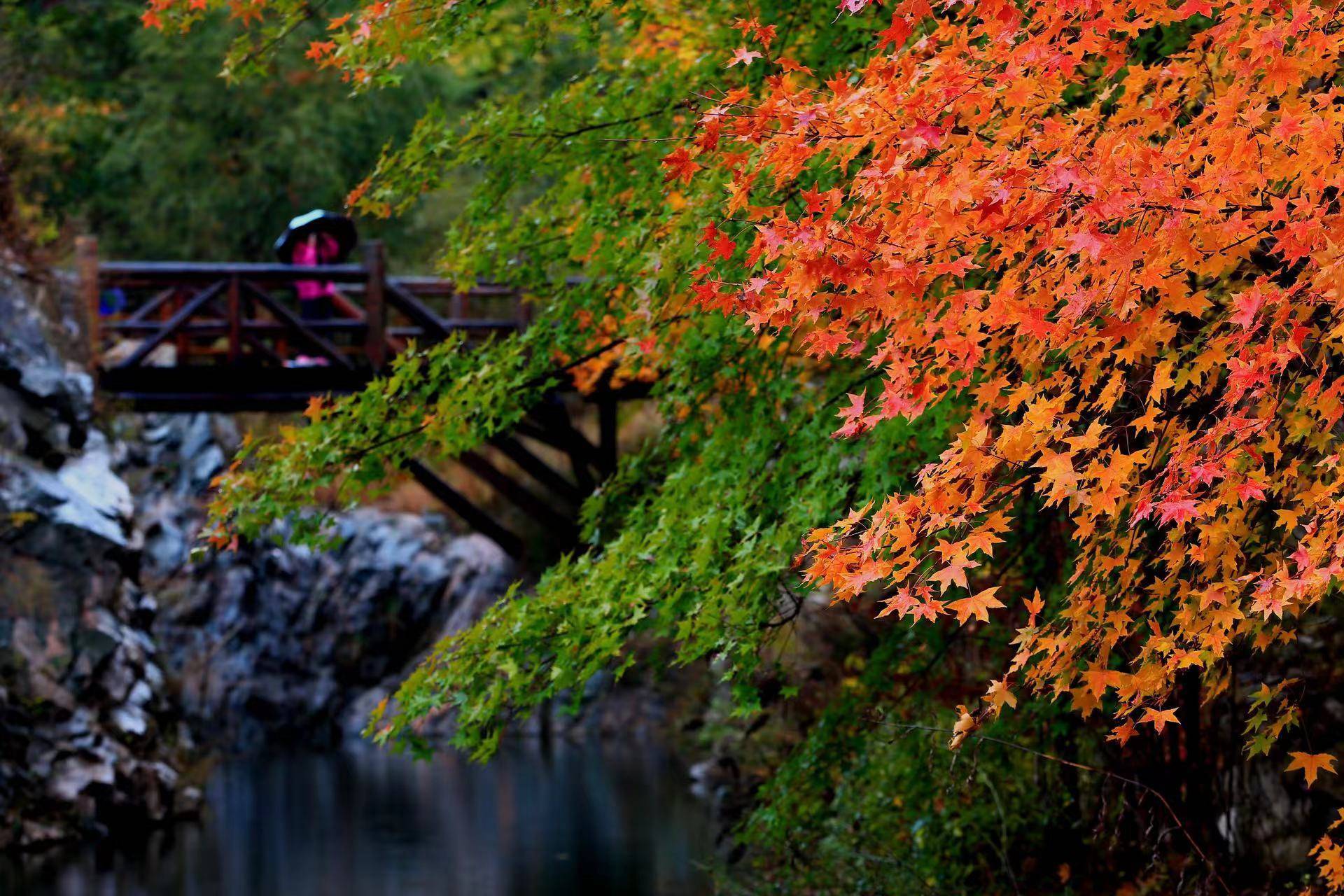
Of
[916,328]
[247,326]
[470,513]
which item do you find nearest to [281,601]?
[470,513]

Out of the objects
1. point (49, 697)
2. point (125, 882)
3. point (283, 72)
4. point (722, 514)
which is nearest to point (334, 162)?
point (283, 72)

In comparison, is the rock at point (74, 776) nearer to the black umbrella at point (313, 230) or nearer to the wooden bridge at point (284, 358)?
the wooden bridge at point (284, 358)

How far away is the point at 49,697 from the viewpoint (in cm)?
1384

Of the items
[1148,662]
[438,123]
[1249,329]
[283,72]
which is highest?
[283,72]

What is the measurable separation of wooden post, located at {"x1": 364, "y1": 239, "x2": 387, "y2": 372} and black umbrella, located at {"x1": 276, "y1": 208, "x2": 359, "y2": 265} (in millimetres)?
1907

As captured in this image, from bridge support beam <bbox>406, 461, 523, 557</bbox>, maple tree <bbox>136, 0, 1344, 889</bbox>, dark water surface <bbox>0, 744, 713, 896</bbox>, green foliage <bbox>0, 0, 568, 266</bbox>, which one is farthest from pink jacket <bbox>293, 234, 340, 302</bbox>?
maple tree <bbox>136, 0, 1344, 889</bbox>

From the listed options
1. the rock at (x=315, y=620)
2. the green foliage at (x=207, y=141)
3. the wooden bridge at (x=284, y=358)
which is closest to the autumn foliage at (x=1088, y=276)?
the wooden bridge at (x=284, y=358)

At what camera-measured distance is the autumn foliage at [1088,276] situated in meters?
3.63

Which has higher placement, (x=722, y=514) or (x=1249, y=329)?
(x=1249, y=329)

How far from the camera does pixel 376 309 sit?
49.3 ft

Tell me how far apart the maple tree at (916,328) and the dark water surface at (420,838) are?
21.7ft

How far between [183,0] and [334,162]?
1917cm

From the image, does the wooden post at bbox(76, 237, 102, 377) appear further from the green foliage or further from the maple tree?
the green foliage

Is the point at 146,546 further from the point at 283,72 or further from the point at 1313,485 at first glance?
the point at 1313,485
